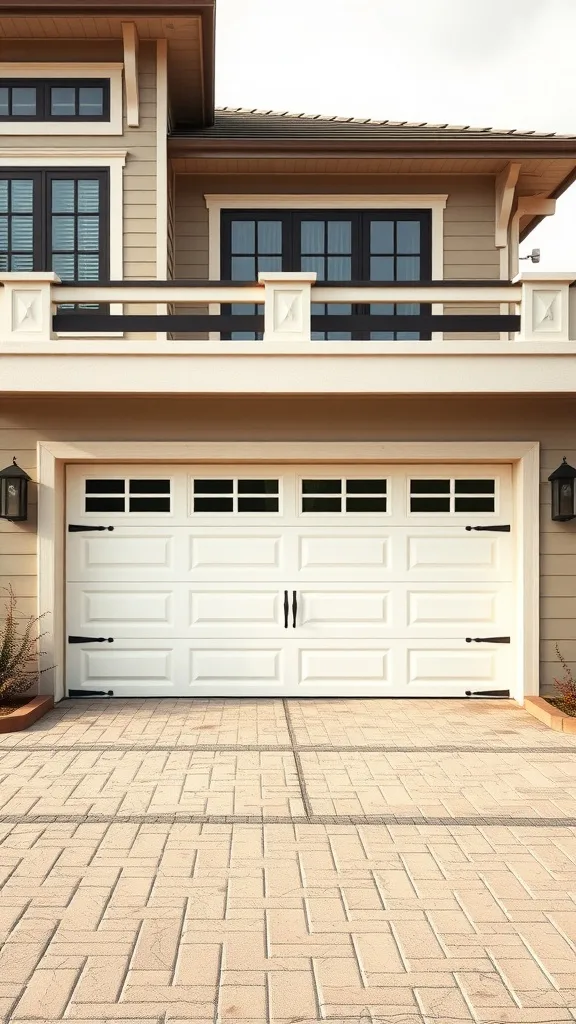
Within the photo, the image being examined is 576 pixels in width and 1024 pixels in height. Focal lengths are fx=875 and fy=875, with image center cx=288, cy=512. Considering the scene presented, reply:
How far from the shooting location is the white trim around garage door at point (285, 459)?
8.27m

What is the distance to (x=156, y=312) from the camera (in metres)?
9.28

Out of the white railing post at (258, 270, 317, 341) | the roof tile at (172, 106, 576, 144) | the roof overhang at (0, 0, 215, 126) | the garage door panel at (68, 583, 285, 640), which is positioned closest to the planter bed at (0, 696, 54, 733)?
the garage door panel at (68, 583, 285, 640)

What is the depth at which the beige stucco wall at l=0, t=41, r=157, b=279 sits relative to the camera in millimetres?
9242

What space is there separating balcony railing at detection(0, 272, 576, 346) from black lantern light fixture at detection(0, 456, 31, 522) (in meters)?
1.21

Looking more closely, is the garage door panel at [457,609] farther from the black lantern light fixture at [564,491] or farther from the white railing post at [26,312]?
the white railing post at [26,312]

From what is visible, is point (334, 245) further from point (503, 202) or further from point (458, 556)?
point (458, 556)

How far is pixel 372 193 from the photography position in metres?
10.3

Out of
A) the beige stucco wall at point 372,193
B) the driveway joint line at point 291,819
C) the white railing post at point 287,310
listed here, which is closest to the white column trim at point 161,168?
the beige stucco wall at point 372,193

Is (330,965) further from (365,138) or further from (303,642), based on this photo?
(365,138)

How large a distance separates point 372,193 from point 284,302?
3362mm

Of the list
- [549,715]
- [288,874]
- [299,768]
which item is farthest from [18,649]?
[549,715]

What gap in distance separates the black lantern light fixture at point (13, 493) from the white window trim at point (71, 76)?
3858 millimetres

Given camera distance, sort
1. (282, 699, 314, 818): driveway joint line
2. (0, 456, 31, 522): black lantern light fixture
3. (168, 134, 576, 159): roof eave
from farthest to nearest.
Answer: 1. (168, 134, 576, 159): roof eave
2. (0, 456, 31, 522): black lantern light fixture
3. (282, 699, 314, 818): driveway joint line

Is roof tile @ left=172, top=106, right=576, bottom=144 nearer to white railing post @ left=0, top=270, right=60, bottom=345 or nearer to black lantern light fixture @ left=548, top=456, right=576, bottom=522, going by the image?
white railing post @ left=0, top=270, right=60, bottom=345
